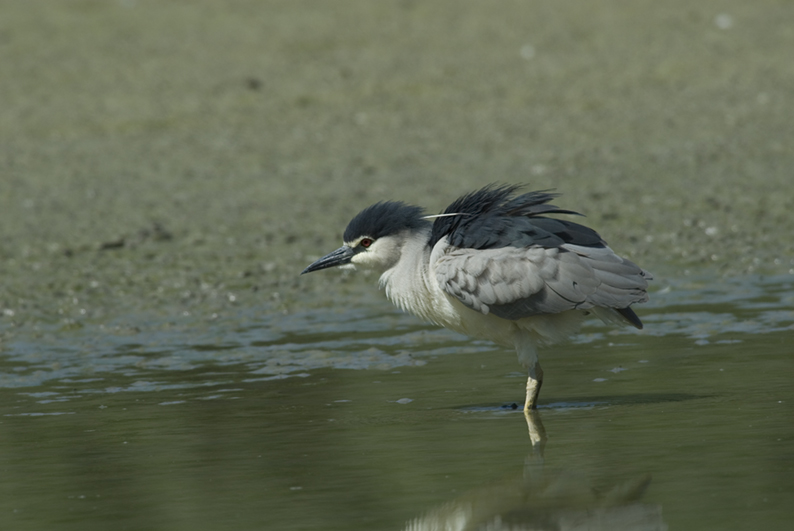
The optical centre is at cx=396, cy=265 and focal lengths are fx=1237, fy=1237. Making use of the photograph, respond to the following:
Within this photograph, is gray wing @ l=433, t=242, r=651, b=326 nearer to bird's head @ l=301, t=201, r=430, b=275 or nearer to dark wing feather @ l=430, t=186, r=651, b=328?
dark wing feather @ l=430, t=186, r=651, b=328

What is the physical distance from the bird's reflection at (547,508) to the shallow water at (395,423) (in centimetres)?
1

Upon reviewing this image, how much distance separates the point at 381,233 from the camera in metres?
7.02

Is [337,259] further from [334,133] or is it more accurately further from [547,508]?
[334,133]

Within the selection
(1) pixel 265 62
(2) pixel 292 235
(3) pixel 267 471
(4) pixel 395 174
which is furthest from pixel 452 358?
(1) pixel 265 62

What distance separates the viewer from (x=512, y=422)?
5.84 meters

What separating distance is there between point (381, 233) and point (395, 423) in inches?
58.1

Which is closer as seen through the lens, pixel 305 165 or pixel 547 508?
pixel 547 508

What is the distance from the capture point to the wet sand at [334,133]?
10.6 meters

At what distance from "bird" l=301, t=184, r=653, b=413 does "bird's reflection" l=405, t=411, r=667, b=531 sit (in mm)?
1408

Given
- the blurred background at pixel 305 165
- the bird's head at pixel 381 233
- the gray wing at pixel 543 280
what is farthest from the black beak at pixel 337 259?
the gray wing at pixel 543 280

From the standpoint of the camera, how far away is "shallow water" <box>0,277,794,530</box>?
14.7 ft

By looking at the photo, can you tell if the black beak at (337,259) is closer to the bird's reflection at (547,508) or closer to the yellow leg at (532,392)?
the yellow leg at (532,392)

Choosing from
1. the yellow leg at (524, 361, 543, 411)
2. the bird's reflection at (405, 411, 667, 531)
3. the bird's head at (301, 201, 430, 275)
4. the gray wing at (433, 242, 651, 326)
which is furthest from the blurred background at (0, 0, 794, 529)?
the bird's head at (301, 201, 430, 275)

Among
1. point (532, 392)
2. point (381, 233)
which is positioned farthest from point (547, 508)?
point (381, 233)
